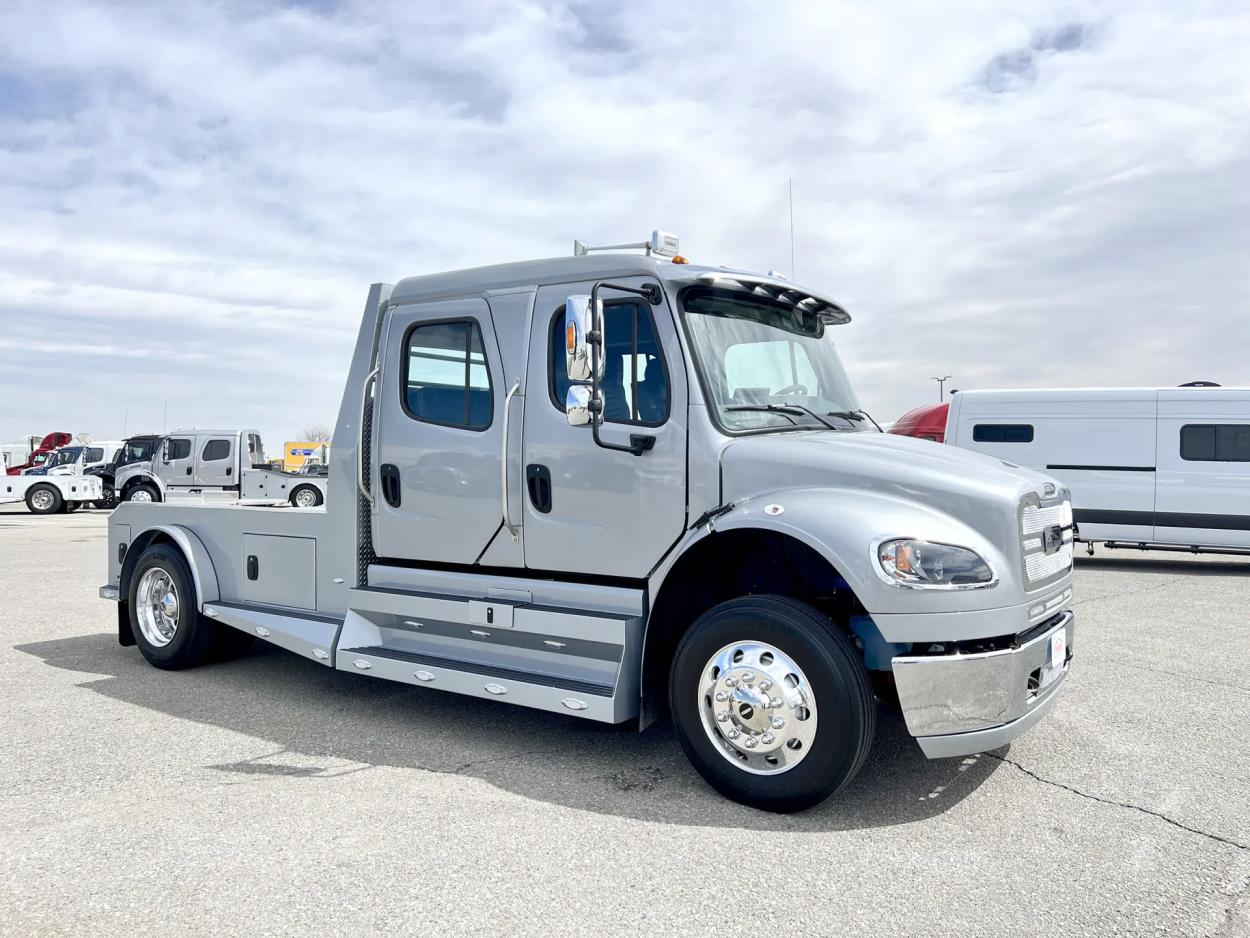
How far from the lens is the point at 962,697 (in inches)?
147

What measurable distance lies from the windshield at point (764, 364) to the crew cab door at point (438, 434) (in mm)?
1145

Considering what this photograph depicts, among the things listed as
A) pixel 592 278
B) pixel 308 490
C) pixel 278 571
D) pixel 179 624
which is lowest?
pixel 179 624

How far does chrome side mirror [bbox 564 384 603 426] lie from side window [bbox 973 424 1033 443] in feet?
36.8

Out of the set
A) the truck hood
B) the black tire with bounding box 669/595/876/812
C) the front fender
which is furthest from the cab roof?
the black tire with bounding box 669/595/876/812

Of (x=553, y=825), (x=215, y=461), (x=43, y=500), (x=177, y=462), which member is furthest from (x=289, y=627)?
(x=43, y=500)

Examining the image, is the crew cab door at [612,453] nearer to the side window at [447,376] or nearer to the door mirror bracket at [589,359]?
the door mirror bracket at [589,359]

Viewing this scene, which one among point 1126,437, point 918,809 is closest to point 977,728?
point 918,809

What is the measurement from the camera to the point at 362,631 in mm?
5359

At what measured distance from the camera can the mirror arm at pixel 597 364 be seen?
4152 millimetres

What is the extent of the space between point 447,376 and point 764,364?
5.64 ft

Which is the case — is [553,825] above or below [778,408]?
below

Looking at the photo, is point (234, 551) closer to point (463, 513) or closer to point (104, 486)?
point (463, 513)

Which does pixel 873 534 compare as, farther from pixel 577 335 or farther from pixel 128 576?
pixel 128 576

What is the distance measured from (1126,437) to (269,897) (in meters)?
13.0
